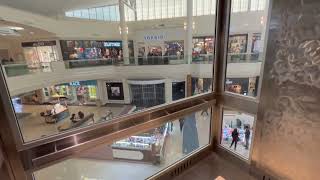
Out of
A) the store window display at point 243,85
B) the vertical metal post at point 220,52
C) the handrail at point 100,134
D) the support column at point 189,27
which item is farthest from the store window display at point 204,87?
the support column at point 189,27

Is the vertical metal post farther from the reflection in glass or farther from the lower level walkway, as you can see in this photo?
the lower level walkway

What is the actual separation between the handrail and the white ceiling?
756cm

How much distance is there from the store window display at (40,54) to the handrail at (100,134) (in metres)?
5.03

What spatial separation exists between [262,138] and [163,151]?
286 cm

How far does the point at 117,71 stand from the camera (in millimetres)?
9492

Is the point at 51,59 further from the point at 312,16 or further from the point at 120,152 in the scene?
the point at 312,16

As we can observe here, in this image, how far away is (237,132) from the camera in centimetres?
368

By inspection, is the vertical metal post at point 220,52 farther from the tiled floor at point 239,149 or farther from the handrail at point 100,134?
the handrail at point 100,134

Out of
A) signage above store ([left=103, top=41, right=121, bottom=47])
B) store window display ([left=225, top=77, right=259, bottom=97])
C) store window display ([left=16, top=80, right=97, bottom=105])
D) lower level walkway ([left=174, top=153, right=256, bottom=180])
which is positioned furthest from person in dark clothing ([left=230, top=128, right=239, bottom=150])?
signage above store ([left=103, top=41, right=121, bottom=47])

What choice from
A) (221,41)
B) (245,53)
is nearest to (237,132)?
(245,53)

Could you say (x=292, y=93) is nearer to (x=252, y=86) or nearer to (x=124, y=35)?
(x=252, y=86)

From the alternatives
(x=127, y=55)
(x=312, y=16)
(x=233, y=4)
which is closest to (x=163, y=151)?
(x=233, y=4)

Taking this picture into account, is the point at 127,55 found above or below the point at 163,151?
above

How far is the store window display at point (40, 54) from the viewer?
19.6 feet
